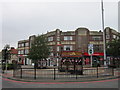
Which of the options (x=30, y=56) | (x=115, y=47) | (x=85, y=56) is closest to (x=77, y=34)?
(x=85, y=56)

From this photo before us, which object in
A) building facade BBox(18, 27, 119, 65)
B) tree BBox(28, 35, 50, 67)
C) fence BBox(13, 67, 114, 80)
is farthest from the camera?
building facade BBox(18, 27, 119, 65)

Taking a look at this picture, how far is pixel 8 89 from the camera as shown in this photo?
374 inches

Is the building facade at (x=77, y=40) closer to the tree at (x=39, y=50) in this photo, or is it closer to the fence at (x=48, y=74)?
the tree at (x=39, y=50)

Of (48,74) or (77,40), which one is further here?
(77,40)

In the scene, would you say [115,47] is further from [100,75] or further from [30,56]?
[100,75]

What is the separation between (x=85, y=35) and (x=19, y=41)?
32.0 metres

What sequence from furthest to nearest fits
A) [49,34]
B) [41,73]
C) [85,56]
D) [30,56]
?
1. [49,34]
2. [85,56]
3. [30,56]
4. [41,73]

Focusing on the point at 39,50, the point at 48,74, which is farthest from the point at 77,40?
the point at 48,74

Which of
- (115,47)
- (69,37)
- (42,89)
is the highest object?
(69,37)

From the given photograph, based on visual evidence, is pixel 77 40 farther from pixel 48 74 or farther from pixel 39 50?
pixel 48 74

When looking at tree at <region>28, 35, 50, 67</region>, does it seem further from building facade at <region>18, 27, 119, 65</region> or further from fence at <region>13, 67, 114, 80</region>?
fence at <region>13, 67, 114, 80</region>

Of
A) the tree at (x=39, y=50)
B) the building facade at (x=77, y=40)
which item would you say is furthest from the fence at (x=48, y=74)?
the building facade at (x=77, y=40)

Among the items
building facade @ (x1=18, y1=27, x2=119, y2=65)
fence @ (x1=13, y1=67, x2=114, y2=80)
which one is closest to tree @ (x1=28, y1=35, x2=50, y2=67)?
building facade @ (x1=18, y1=27, x2=119, y2=65)

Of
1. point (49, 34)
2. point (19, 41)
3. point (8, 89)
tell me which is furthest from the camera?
point (19, 41)
